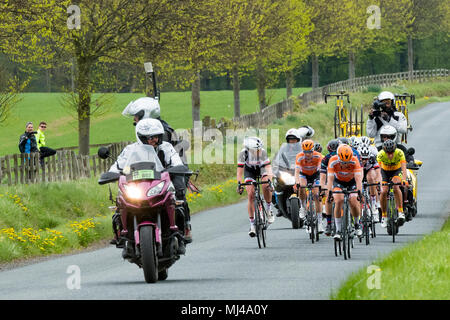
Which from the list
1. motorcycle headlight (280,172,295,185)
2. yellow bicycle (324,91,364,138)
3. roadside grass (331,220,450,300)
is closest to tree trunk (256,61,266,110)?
yellow bicycle (324,91,364,138)

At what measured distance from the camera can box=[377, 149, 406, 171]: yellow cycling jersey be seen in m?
16.9

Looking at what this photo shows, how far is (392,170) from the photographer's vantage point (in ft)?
55.8

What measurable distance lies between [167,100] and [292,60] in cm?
2967

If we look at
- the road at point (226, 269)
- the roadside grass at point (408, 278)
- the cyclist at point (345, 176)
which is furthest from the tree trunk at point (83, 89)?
the roadside grass at point (408, 278)

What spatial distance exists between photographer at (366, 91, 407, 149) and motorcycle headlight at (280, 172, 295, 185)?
1.72m

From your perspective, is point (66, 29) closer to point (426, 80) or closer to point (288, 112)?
point (288, 112)

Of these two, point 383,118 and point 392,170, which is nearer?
point 392,170

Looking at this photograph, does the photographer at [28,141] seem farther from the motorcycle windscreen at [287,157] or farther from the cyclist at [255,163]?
the cyclist at [255,163]

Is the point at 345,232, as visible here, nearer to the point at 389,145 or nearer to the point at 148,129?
the point at 389,145

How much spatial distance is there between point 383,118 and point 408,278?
8.64 metres

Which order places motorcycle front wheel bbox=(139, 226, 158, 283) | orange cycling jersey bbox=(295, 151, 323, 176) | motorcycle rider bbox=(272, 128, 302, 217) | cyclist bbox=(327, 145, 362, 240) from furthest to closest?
motorcycle rider bbox=(272, 128, 302, 217)
orange cycling jersey bbox=(295, 151, 323, 176)
cyclist bbox=(327, 145, 362, 240)
motorcycle front wheel bbox=(139, 226, 158, 283)

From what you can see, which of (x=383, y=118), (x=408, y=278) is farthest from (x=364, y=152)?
(x=408, y=278)

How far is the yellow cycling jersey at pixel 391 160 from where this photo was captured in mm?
16891

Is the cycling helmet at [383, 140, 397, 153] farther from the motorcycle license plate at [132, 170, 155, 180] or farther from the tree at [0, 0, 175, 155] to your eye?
the tree at [0, 0, 175, 155]
